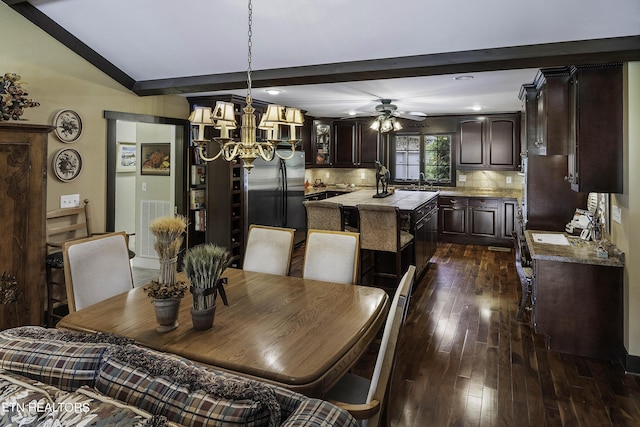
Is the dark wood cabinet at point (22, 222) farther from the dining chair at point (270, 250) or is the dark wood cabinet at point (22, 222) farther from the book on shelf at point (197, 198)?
the book on shelf at point (197, 198)

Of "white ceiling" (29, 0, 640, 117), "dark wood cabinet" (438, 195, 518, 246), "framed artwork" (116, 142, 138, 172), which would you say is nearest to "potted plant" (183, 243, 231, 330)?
"white ceiling" (29, 0, 640, 117)

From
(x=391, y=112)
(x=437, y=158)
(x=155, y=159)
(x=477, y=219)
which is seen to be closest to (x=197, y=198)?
(x=155, y=159)

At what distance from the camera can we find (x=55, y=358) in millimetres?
1201

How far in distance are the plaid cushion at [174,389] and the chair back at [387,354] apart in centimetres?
60

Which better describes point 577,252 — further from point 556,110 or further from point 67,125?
point 67,125

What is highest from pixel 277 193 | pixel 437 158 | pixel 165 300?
pixel 437 158

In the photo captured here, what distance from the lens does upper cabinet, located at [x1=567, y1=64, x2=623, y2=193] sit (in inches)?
111

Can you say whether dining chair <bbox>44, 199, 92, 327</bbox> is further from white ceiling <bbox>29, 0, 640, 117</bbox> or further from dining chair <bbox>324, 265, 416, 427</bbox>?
dining chair <bbox>324, 265, 416, 427</bbox>

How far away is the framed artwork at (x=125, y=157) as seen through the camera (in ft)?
19.9

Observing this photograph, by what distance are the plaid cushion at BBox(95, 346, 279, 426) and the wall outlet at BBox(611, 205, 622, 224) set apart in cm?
302

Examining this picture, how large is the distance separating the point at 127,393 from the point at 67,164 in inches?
128

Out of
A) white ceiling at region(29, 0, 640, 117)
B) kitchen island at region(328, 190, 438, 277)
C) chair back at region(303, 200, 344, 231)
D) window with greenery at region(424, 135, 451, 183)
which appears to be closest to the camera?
white ceiling at region(29, 0, 640, 117)

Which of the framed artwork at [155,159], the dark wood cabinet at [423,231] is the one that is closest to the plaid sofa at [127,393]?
the dark wood cabinet at [423,231]

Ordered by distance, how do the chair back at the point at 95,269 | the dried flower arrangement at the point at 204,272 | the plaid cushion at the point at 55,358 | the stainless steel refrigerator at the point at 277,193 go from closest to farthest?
1. the plaid cushion at the point at 55,358
2. the dried flower arrangement at the point at 204,272
3. the chair back at the point at 95,269
4. the stainless steel refrigerator at the point at 277,193
